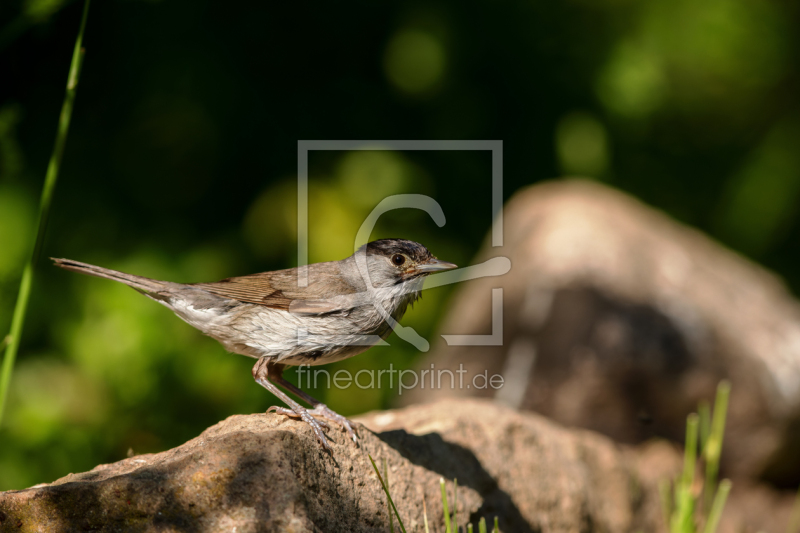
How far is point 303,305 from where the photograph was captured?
3.46 metres

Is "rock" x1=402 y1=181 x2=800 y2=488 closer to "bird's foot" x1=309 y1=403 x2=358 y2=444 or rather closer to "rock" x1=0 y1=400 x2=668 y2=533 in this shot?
"rock" x1=0 y1=400 x2=668 y2=533

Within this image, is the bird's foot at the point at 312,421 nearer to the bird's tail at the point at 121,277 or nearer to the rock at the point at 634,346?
the bird's tail at the point at 121,277

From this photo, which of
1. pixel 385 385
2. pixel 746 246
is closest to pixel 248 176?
pixel 385 385

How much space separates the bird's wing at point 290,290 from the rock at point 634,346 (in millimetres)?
2225

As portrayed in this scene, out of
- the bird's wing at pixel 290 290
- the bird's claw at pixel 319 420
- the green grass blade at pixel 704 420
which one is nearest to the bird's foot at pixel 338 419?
the bird's claw at pixel 319 420

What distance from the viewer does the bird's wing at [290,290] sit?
347 cm

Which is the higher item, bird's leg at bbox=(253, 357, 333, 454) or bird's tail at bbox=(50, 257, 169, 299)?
bird's tail at bbox=(50, 257, 169, 299)

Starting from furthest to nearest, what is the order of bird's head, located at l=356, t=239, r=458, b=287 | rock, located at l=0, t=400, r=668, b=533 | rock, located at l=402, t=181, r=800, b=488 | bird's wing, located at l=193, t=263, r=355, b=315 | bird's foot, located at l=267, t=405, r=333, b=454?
1. rock, located at l=402, t=181, r=800, b=488
2. bird's head, located at l=356, t=239, r=458, b=287
3. bird's wing, located at l=193, t=263, r=355, b=315
4. bird's foot, located at l=267, t=405, r=333, b=454
5. rock, located at l=0, t=400, r=668, b=533

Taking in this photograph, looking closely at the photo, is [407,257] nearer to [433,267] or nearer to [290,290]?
[433,267]

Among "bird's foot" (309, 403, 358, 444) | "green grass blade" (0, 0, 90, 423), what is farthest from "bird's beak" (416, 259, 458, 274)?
"green grass blade" (0, 0, 90, 423)

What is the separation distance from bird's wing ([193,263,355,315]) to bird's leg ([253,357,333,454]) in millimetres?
315

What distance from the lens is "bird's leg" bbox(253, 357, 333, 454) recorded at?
9.06 feet

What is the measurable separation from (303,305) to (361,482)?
102 cm

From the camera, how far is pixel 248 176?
661 centimetres
